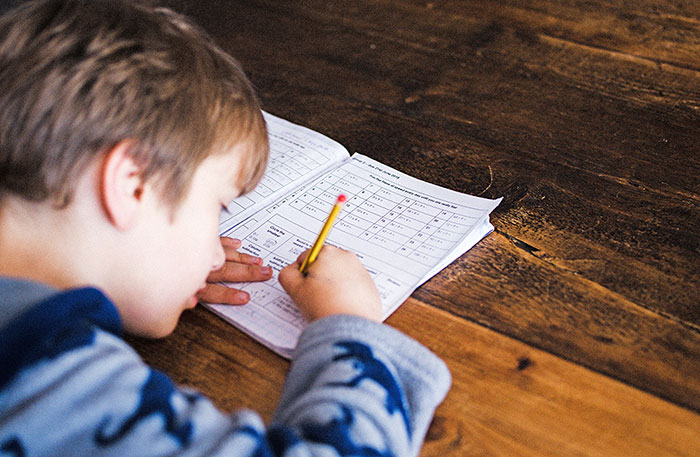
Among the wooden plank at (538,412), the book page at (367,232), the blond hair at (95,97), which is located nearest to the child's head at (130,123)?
the blond hair at (95,97)

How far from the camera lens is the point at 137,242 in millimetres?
677

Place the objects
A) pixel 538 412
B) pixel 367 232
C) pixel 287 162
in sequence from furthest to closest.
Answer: pixel 287 162 < pixel 367 232 < pixel 538 412

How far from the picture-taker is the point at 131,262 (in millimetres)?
684

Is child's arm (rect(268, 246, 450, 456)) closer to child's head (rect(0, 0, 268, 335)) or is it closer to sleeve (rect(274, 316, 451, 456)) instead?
sleeve (rect(274, 316, 451, 456))

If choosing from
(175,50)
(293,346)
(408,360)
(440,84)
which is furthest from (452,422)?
(440,84)

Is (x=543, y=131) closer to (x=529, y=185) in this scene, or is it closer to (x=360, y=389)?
(x=529, y=185)

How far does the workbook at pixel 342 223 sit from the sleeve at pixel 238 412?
9cm

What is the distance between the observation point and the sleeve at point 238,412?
515 mm

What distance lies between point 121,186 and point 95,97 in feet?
0.29

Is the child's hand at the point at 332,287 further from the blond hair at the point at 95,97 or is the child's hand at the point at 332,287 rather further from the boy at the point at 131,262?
the blond hair at the point at 95,97

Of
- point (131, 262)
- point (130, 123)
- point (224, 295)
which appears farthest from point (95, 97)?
point (224, 295)

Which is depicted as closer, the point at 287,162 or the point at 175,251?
the point at 175,251

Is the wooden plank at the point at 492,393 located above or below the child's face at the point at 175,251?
below

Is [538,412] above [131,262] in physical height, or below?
below
